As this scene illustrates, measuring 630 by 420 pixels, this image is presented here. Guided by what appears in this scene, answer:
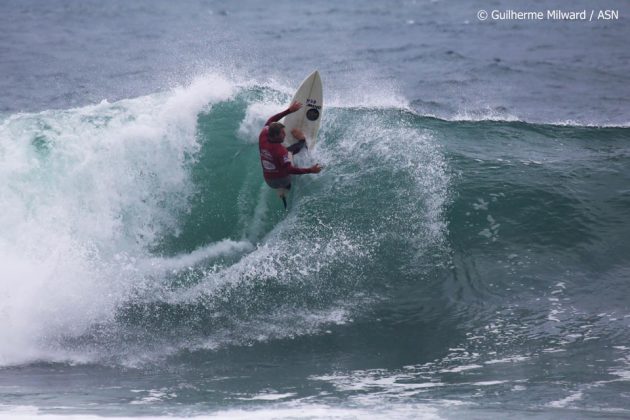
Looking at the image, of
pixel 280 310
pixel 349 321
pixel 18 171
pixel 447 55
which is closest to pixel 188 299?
pixel 280 310

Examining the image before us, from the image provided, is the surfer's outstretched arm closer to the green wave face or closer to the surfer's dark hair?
the green wave face

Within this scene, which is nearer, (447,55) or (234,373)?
(234,373)

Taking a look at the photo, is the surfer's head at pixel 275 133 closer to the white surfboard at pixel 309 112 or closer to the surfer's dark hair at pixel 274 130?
the surfer's dark hair at pixel 274 130

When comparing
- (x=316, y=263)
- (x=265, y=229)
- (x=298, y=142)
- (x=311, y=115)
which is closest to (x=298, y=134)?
(x=298, y=142)

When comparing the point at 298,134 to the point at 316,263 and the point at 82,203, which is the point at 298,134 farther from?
the point at 82,203

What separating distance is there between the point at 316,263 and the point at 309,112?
267 centimetres

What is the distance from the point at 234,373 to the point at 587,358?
3746 millimetres

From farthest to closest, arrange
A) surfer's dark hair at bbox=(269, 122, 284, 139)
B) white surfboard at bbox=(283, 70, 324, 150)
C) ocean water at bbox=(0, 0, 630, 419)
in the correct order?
white surfboard at bbox=(283, 70, 324, 150)
surfer's dark hair at bbox=(269, 122, 284, 139)
ocean water at bbox=(0, 0, 630, 419)

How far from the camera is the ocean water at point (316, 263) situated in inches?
284

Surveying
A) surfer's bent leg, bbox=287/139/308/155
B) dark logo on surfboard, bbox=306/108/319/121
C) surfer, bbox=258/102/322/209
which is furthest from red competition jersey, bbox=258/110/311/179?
dark logo on surfboard, bbox=306/108/319/121

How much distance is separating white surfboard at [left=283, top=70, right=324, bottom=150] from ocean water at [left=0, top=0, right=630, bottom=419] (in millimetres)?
380

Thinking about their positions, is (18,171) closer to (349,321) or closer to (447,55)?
(349,321)

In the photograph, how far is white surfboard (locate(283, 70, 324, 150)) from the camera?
11.0m

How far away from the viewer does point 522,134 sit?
528 inches
